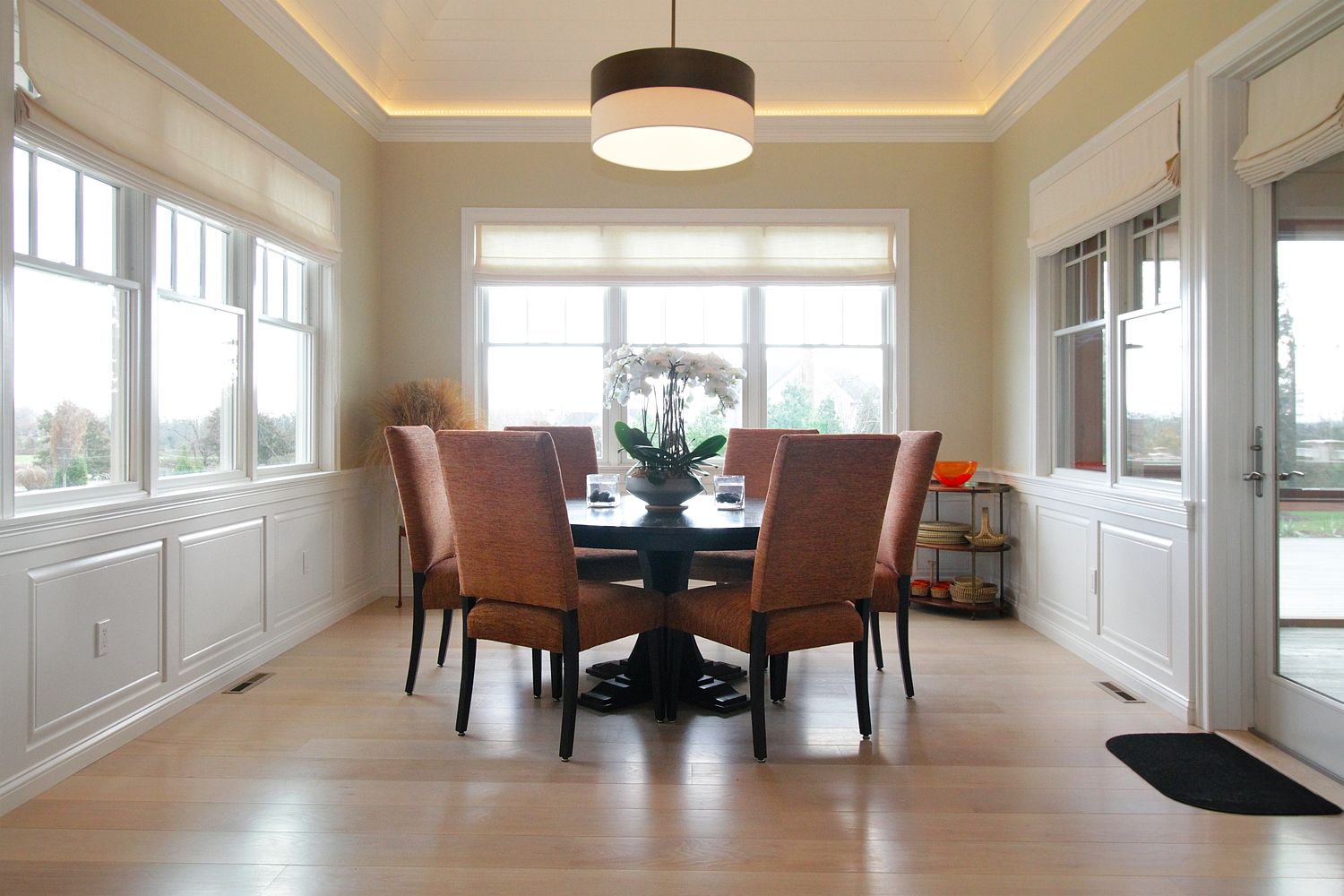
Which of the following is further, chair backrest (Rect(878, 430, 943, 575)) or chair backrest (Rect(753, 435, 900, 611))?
chair backrest (Rect(878, 430, 943, 575))

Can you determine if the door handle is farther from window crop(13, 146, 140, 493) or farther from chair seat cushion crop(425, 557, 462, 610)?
window crop(13, 146, 140, 493)

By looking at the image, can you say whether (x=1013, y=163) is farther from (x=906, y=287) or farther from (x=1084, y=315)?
(x=1084, y=315)

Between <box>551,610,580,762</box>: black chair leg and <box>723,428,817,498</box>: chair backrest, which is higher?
<box>723,428,817,498</box>: chair backrest

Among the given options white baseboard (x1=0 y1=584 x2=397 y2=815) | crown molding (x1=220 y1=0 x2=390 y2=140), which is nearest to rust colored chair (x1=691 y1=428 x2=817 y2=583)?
white baseboard (x1=0 y1=584 x2=397 y2=815)

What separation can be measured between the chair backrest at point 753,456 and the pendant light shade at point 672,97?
1.53 m

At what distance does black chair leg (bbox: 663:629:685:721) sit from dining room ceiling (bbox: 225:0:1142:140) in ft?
11.1

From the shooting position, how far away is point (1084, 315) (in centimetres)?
416

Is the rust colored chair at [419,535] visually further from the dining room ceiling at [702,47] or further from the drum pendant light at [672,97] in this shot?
the dining room ceiling at [702,47]

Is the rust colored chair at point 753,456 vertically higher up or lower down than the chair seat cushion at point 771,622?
higher up

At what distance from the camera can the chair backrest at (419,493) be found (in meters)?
3.25

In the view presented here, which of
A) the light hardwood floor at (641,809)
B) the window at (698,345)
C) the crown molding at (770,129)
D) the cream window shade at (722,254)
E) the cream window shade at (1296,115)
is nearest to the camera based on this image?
the light hardwood floor at (641,809)

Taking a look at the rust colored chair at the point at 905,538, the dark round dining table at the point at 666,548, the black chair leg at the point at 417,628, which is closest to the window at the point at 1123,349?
the rust colored chair at the point at 905,538

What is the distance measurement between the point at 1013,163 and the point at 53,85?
448 centimetres

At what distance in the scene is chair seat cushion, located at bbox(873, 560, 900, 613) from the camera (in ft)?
10.6
